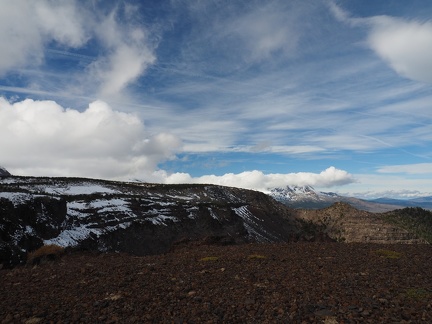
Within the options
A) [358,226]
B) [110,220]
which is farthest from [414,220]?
[110,220]

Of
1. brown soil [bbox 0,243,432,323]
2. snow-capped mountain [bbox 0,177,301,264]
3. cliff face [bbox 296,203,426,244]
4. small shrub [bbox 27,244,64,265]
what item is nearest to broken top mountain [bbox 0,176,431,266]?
snow-capped mountain [bbox 0,177,301,264]

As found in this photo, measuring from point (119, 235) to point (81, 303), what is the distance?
56.8m

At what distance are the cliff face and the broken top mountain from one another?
306 mm

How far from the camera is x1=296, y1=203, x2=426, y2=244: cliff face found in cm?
9662

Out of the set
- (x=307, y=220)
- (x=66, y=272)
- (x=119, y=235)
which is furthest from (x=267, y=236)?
(x=66, y=272)

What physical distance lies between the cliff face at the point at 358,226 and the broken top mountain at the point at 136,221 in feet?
1.00

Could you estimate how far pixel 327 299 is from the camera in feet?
35.1

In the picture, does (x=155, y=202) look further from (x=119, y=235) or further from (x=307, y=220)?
(x=307, y=220)

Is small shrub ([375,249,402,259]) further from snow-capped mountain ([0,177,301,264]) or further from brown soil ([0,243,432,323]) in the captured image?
snow-capped mountain ([0,177,301,264])

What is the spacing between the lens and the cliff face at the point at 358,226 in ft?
317

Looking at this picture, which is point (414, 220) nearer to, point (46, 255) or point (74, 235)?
point (74, 235)

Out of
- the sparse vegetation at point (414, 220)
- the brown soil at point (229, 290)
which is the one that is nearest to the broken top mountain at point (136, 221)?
the sparse vegetation at point (414, 220)

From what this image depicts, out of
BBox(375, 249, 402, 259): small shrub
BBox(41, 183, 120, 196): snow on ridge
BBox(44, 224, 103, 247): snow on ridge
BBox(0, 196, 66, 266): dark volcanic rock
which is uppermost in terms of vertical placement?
BBox(41, 183, 120, 196): snow on ridge

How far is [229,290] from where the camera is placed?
1202cm
